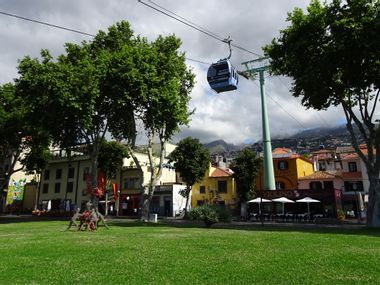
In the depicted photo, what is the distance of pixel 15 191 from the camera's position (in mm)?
68812

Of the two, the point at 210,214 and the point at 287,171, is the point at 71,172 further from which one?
the point at 210,214

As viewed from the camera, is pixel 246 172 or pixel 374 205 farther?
pixel 246 172

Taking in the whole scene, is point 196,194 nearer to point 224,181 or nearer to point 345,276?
point 224,181

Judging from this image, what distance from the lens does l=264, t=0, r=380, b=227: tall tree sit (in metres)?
21.6

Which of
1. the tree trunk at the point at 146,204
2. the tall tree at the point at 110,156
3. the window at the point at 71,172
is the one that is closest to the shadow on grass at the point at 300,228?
the tree trunk at the point at 146,204

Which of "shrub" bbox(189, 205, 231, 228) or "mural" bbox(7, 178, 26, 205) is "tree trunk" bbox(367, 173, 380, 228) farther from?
"mural" bbox(7, 178, 26, 205)

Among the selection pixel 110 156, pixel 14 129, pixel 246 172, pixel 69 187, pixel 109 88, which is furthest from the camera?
pixel 69 187

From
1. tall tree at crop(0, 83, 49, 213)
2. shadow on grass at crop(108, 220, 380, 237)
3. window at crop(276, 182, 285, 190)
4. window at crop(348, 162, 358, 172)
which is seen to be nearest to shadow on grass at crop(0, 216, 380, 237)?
shadow on grass at crop(108, 220, 380, 237)

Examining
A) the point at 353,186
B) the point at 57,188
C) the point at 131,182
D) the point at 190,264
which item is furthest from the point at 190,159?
the point at 190,264

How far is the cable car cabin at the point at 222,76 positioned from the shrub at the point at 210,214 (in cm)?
881

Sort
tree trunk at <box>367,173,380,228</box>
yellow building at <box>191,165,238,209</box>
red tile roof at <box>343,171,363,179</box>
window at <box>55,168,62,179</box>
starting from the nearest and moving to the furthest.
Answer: tree trunk at <box>367,173,380,228</box> < red tile roof at <box>343,171,363,179</box> < yellow building at <box>191,165,238,209</box> < window at <box>55,168,62,179</box>

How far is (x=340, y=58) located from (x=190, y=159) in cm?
2418

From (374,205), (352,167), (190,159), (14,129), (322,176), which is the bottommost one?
(374,205)

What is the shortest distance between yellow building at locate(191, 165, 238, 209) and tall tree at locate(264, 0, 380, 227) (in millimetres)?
28102
